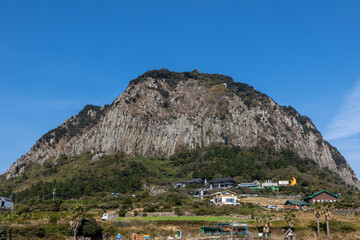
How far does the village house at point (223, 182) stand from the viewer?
11655cm

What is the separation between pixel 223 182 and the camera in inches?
4641

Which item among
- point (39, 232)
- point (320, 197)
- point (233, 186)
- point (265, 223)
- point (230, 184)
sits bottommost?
point (39, 232)

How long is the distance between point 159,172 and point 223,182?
136ft

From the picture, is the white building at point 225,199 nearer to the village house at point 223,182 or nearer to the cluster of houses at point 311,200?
the cluster of houses at point 311,200

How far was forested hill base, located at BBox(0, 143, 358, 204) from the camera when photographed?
4434 inches

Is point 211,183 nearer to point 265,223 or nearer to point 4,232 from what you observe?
point 265,223

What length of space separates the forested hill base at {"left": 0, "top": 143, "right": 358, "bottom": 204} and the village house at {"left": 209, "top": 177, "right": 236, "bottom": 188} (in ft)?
24.2

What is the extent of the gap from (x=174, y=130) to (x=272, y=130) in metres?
60.2

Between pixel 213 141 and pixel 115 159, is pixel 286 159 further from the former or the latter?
pixel 115 159

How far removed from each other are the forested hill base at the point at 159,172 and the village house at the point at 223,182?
7391 mm

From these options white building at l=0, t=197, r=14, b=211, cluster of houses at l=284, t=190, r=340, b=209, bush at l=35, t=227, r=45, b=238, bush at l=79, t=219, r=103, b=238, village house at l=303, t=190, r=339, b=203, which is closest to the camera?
bush at l=35, t=227, r=45, b=238

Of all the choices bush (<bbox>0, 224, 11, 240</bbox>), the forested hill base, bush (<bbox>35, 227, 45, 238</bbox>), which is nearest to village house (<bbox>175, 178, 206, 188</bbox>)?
the forested hill base

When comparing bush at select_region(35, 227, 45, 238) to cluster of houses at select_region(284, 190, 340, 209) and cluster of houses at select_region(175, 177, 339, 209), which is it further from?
cluster of houses at select_region(284, 190, 340, 209)

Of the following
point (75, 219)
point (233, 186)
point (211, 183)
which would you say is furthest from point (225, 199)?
point (75, 219)
